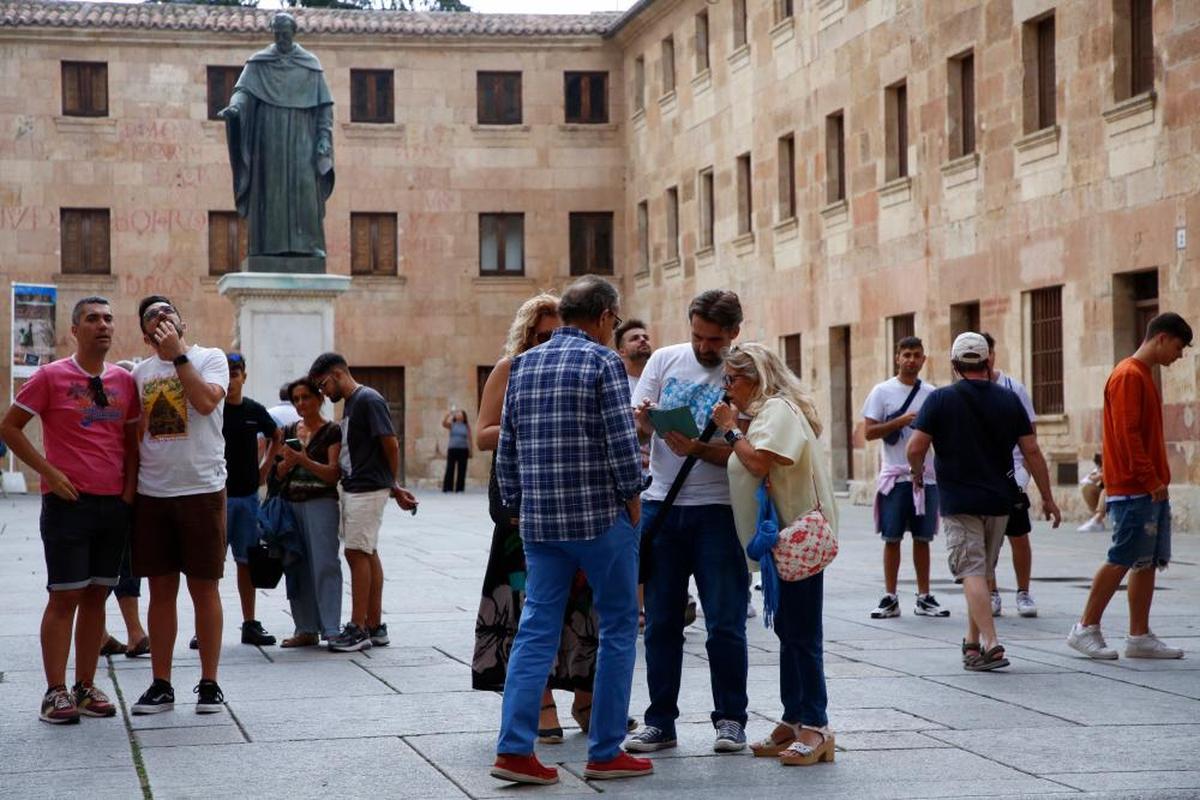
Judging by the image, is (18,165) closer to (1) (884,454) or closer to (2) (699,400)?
(1) (884,454)

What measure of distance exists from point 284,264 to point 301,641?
433 inches

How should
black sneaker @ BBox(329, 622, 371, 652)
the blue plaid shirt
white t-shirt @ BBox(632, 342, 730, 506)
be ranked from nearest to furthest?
the blue plaid shirt → white t-shirt @ BBox(632, 342, 730, 506) → black sneaker @ BBox(329, 622, 371, 652)

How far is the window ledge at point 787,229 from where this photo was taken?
34156mm

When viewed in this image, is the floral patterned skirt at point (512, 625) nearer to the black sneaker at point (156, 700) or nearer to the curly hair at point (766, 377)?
the curly hair at point (766, 377)

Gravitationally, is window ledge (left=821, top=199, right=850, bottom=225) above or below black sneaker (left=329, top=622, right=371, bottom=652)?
above

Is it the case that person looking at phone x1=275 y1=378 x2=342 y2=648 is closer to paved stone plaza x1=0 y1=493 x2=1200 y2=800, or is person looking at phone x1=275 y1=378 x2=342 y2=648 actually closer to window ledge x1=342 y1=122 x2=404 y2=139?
paved stone plaza x1=0 y1=493 x2=1200 y2=800

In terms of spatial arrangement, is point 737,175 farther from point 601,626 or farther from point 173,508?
point 601,626

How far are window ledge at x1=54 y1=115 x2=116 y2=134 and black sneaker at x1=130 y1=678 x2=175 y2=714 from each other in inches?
1394

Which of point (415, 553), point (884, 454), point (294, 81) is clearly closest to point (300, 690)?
point (884, 454)

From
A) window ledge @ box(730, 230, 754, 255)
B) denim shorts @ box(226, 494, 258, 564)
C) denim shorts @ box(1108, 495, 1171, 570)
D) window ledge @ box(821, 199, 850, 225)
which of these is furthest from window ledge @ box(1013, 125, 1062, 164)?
denim shorts @ box(226, 494, 258, 564)

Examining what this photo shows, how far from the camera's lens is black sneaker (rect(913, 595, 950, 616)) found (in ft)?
42.8

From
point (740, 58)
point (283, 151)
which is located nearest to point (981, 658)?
point (283, 151)

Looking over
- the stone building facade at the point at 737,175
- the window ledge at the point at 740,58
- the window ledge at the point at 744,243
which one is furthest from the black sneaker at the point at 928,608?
the window ledge at the point at 740,58

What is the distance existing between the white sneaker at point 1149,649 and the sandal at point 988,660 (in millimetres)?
887
